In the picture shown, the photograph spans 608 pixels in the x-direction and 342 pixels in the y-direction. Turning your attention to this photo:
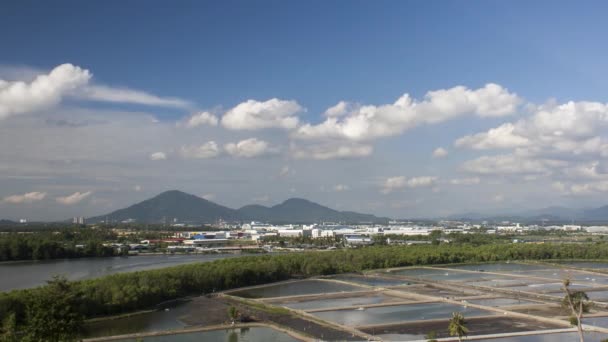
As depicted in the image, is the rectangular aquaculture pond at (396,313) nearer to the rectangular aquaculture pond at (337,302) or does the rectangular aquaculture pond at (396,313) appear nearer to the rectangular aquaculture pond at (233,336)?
the rectangular aquaculture pond at (337,302)

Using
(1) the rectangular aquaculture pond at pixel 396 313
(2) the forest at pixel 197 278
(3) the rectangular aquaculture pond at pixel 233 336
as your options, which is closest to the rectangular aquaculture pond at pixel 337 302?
(1) the rectangular aquaculture pond at pixel 396 313

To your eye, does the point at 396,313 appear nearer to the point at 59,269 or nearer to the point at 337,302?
the point at 337,302

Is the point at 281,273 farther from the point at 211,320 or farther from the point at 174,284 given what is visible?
the point at 211,320

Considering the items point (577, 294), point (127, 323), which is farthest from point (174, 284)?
point (577, 294)

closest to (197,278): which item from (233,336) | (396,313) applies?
(233,336)

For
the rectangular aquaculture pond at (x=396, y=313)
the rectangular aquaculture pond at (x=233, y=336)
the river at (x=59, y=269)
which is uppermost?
the river at (x=59, y=269)

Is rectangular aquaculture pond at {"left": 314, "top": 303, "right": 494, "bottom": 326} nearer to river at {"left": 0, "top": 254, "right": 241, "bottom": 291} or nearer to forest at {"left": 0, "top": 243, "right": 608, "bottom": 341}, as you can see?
forest at {"left": 0, "top": 243, "right": 608, "bottom": 341}

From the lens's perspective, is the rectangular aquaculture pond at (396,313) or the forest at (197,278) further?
the rectangular aquaculture pond at (396,313)

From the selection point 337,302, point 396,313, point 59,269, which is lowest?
point 396,313
